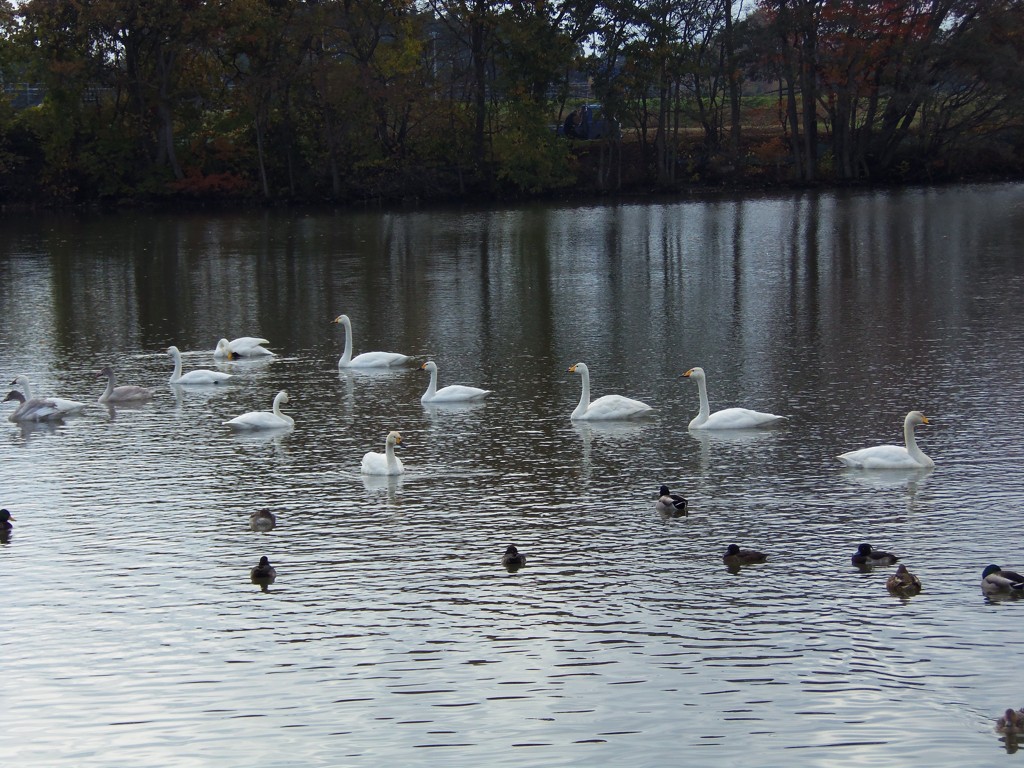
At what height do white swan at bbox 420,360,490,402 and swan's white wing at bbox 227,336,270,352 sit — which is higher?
swan's white wing at bbox 227,336,270,352

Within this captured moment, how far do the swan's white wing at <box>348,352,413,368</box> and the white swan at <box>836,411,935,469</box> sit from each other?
9654 millimetres

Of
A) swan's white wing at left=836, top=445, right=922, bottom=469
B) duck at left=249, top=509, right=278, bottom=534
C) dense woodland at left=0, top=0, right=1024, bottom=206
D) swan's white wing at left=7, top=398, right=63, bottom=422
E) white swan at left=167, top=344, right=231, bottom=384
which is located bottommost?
duck at left=249, top=509, right=278, bottom=534

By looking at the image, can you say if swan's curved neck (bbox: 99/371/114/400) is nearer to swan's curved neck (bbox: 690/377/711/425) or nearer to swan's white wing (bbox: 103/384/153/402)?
swan's white wing (bbox: 103/384/153/402)

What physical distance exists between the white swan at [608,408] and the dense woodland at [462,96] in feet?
165

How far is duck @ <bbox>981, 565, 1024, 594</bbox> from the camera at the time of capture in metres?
11.2

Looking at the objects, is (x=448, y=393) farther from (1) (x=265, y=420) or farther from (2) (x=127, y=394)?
(2) (x=127, y=394)

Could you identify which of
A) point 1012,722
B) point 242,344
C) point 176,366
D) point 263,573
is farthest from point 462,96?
point 1012,722

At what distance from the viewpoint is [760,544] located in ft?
42.1

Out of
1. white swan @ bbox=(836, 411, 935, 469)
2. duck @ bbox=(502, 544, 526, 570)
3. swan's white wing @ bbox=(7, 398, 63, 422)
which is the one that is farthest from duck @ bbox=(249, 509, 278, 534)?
swan's white wing @ bbox=(7, 398, 63, 422)

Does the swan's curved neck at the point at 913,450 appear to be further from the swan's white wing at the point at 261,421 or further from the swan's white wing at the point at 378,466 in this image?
the swan's white wing at the point at 261,421

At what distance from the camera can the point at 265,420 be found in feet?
60.6

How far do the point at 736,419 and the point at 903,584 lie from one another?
6240mm

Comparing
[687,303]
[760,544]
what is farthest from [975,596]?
[687,303]

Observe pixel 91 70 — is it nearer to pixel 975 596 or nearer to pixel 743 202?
pixel 743 202
